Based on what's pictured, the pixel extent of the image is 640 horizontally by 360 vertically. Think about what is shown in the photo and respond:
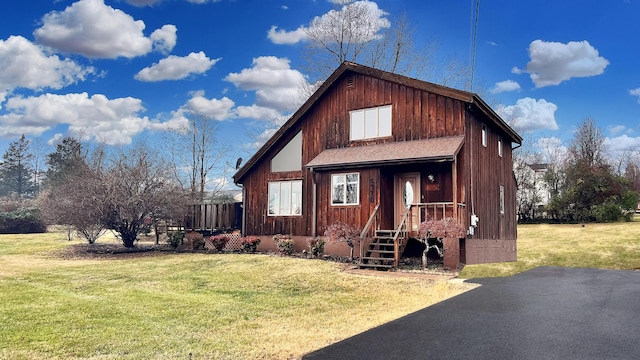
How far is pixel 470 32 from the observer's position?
20656mm

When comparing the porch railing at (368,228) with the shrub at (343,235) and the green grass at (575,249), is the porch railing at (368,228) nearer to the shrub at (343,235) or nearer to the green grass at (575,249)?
the shrub at (343,235)

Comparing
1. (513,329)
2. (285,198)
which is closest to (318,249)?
(285,198)

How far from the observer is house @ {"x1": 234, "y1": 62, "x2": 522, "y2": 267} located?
17.1m

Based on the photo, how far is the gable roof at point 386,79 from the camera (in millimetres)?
17203

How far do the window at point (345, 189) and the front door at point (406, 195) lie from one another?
5.07ft

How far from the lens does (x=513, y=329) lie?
7.67 m

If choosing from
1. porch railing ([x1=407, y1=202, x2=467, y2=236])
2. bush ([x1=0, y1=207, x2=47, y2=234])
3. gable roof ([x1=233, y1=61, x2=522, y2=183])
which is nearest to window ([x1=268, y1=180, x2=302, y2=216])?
gable roof ([x1=233, y1=61, x2=522, y2=183])

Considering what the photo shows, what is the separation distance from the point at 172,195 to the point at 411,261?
39.0 feet

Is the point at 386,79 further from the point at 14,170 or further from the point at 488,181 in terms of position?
the point at 14,170

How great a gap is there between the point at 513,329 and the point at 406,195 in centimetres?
1135

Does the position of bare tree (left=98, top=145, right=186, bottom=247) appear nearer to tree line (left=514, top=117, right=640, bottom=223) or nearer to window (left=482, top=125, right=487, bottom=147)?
window (left=482, top=125, right=487, bottom=147)

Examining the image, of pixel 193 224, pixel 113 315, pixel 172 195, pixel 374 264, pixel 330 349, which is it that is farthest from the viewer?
pixel 193 224

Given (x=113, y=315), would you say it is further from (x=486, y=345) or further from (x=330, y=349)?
(x=486, y=345)

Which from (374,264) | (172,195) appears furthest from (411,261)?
(172,195)
